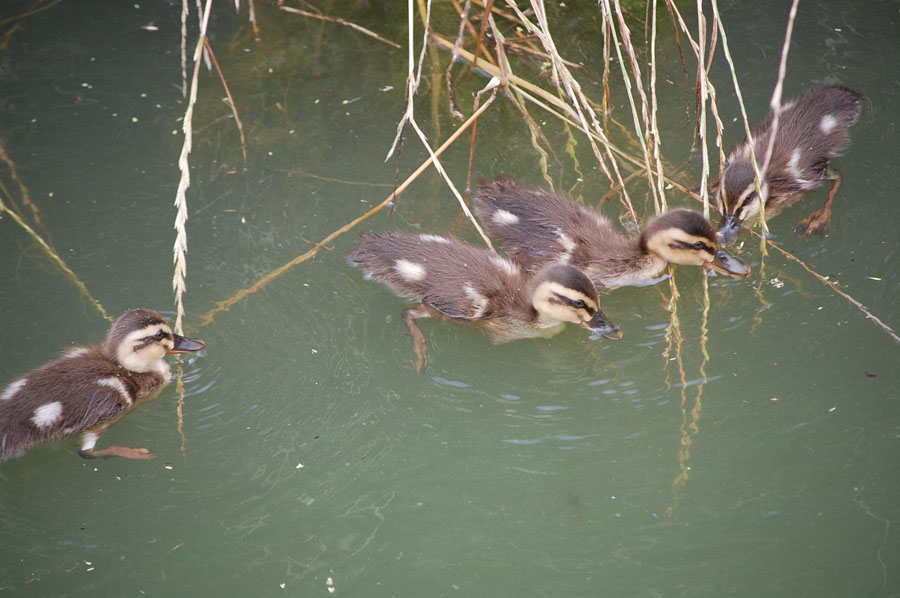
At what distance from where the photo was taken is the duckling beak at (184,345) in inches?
128

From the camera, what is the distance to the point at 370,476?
297 centimetres

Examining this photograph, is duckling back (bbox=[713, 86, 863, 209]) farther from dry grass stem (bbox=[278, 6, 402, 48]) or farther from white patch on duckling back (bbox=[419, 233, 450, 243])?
dry grass stem (bbox=[278, 6, 402, 48])

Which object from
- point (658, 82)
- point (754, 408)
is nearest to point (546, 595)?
point (754, 408)

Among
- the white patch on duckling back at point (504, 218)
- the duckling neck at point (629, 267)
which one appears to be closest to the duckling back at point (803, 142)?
the duckling neck at point (629, 267)

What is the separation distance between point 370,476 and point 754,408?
1.35 metres

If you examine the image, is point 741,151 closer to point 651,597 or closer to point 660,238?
point 660,238

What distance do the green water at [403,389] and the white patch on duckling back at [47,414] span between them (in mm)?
129

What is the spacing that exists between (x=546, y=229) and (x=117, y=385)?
70.2 inches

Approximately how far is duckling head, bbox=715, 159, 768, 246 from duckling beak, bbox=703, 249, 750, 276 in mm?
153

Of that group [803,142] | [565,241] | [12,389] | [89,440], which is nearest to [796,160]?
[803,142]

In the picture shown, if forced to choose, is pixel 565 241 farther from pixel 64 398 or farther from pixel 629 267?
pixel 64 398

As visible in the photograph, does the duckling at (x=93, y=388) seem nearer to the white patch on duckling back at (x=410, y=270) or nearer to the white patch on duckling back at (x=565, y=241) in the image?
the white patch on duckling back at (x=410, y=270)

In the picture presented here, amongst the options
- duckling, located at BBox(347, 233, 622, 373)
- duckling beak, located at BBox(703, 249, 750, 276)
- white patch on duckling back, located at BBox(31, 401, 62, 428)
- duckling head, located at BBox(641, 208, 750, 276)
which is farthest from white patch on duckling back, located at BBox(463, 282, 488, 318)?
white patch on duckling back, located at BBox(31, 401, 62, 428)

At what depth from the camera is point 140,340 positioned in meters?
3.17
